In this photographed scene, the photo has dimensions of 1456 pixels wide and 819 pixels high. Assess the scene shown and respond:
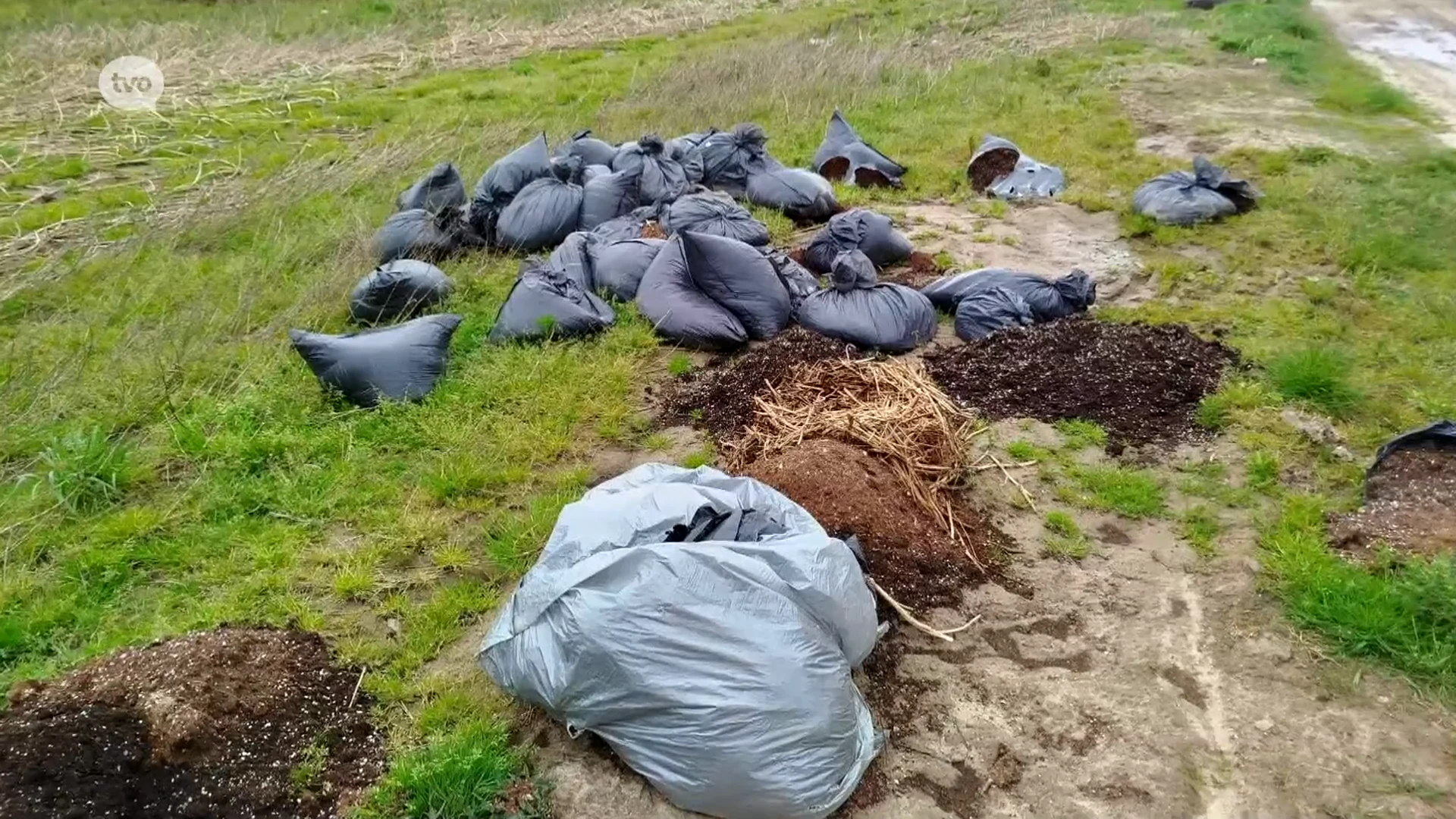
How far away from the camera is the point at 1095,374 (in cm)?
458

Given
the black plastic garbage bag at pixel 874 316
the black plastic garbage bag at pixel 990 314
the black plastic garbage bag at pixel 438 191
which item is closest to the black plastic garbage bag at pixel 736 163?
the black plastic garbage bag at pixel 438 191

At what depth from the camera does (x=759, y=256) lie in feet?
16.8

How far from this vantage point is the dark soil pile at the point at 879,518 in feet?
10.8

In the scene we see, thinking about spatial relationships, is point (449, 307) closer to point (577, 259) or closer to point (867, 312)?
point (577, 259)

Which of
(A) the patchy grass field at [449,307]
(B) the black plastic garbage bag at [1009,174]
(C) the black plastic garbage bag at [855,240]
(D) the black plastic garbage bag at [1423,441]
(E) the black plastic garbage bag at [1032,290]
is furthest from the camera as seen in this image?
(B) the black plastic garbage bag at [1009,174]

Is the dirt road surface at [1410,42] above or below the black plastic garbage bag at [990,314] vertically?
below

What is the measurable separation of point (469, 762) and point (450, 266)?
13.6 feet

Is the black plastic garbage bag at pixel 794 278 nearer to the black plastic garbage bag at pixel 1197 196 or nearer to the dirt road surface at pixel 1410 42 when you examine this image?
the black plastic garbage bag at pixel 1197 196

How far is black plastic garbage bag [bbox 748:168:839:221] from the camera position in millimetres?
6828

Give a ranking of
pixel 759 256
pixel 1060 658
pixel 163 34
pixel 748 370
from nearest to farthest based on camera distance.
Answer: pixel 1060 658 → pixel 748 370 → pixel 759 256 → pixel 163 34

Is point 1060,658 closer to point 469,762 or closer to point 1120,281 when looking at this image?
point 469,762

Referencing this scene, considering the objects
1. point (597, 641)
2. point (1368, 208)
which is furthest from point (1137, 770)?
point (1368, 208)

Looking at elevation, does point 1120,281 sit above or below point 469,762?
below

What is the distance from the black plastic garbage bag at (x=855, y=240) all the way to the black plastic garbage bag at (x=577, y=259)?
136 centimetres
